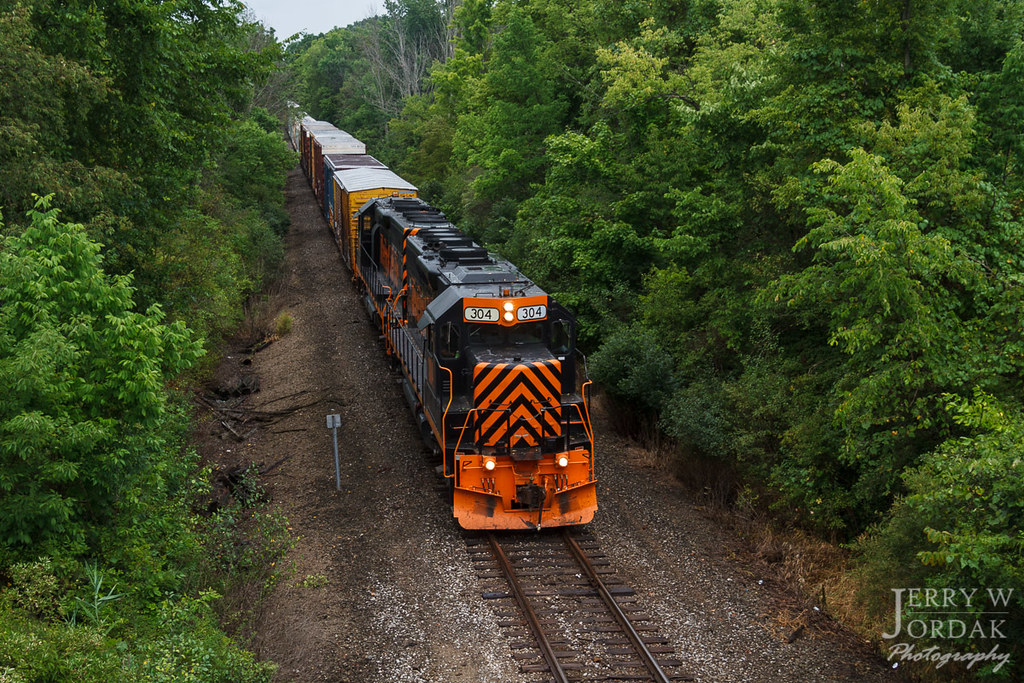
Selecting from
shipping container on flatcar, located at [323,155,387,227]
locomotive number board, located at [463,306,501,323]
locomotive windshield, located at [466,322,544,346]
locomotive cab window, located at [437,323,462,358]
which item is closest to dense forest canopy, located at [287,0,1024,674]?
locomotive windshield, located at [466,322,544,346]

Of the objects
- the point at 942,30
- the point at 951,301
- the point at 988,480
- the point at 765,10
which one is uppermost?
the point at 765,10

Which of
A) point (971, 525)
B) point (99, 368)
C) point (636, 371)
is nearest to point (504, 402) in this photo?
point (636, 371)

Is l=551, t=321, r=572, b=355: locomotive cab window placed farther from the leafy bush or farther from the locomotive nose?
the leafy bush

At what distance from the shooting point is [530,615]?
998 cm

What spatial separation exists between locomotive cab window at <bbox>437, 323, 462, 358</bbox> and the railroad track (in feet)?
9.64

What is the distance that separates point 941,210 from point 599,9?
21619mm

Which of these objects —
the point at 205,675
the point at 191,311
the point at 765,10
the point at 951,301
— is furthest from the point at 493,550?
the point at 765,10

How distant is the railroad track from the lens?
9.01m

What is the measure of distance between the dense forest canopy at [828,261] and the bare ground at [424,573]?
1.23m

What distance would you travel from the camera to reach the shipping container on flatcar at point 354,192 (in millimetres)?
25844

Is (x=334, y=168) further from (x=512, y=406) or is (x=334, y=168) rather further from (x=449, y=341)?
(x=512, y=406)

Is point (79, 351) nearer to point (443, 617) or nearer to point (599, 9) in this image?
point (443, 617)

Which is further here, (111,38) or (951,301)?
(111,38)

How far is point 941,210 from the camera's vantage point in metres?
11.9
